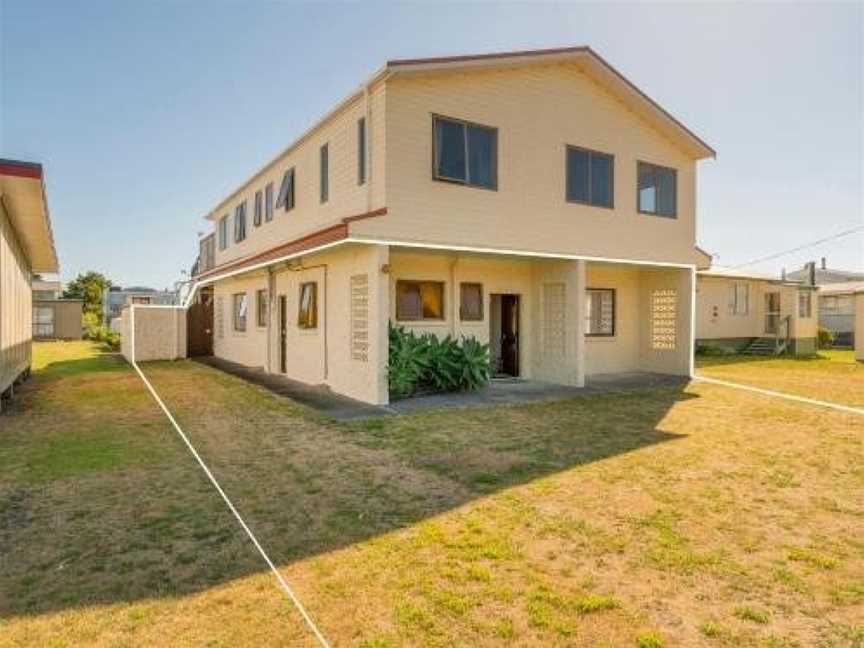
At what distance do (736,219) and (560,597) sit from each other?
118 feet

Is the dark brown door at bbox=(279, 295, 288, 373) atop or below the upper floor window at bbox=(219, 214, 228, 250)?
below

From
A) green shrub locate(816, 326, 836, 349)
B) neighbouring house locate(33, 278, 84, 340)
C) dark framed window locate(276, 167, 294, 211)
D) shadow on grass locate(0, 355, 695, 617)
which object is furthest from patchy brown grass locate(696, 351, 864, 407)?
neighbouring house locate(33, 278, 84, 340)

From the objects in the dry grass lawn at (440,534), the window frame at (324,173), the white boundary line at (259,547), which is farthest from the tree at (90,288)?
the dry grass lawn at (440,534)

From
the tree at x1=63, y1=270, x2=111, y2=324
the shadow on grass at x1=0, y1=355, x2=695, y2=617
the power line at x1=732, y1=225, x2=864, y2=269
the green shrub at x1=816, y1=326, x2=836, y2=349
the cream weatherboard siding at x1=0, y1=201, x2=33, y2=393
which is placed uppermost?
the power line at x1=732, y1=225, x2=864, y2=269

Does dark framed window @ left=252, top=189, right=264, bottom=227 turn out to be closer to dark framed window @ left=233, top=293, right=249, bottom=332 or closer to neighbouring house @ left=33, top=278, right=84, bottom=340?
dark framed window @ left=233, top=293, right=249, bottom=332

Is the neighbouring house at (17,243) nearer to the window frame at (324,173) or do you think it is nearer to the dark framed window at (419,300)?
the window frame at (324,173)

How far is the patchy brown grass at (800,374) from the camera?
13.1m

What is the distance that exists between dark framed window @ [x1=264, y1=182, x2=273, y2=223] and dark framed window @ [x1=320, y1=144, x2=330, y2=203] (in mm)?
4413

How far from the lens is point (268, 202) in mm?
17672

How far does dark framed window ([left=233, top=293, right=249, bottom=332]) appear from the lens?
20.0m

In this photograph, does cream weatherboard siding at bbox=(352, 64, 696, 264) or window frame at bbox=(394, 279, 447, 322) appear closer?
cream weatherboard siding at bbox=(352, 64, 696, 264)

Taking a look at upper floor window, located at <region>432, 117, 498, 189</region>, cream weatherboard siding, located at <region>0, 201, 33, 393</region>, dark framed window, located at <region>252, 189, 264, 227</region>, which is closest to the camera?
cream weatherboard siding, located at <region>0, 201, 33, 393</region>

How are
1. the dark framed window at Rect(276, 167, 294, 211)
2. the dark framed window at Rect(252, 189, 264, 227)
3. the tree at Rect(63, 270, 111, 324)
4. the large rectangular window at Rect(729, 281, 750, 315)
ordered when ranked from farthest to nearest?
the tree at Rect(63, 270, 111, 324), the large rectangular window at Rect(729, 281, 750, 315), the dark framed window at Rect(252, 189, 264, 227), the dark framed window at Rect(276, 167, 294, 211)

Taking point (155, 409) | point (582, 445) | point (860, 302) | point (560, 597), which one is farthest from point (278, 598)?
point (860, 302)
